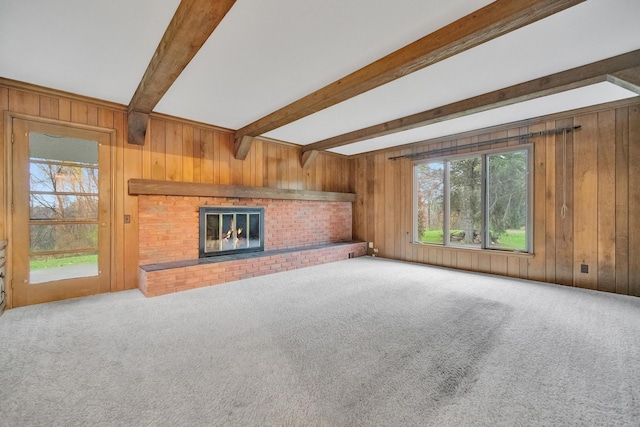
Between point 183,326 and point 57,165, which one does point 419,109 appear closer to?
point 183,326

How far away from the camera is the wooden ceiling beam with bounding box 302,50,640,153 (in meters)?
2.28

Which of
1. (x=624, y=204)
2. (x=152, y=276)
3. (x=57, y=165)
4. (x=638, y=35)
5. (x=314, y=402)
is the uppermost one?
(x=638, y=35)

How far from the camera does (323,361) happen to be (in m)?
1.86

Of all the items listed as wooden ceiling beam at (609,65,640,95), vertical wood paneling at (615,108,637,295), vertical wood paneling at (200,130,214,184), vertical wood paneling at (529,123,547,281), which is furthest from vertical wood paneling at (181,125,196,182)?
vertical wood paneling at (615,108,637,295)

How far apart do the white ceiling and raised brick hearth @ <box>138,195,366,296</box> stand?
1.47 metres

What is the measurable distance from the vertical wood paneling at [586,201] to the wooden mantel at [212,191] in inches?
156

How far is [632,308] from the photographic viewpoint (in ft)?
9.25

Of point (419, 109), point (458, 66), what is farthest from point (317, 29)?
point (419, 109)

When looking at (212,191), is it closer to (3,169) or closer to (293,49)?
(3,169)

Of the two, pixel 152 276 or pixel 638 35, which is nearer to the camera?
pixel 638 35

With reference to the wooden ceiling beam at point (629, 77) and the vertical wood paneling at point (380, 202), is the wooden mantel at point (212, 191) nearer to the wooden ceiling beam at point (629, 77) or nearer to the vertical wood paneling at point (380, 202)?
the vertical wood paneling at point (380, 202)

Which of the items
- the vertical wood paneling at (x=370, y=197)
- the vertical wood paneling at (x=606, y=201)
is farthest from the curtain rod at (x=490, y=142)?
the vertical wood paneling at (x=370, y=197)

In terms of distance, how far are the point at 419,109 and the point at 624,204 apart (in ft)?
9.15

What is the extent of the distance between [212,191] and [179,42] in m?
2.47
